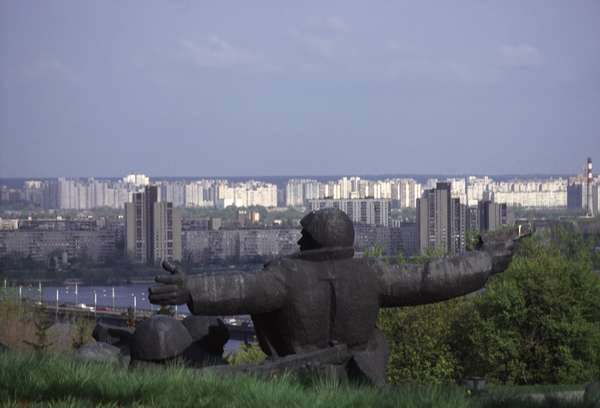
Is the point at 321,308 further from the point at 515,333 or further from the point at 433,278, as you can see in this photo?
the point at 515,333

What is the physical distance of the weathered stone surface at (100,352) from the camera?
10.8m

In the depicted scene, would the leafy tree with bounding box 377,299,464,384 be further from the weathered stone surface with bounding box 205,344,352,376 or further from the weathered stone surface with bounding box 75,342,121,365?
the weathered stone surface with bounding box 205,344,352,376

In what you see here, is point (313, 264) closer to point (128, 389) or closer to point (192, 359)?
point (192, 359)

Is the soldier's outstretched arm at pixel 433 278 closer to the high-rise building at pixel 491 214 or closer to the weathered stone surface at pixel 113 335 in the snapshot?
the weathered stone surface at pixel 113 335

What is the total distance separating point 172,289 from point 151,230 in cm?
15096

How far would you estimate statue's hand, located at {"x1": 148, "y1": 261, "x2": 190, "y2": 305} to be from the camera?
10.2 m

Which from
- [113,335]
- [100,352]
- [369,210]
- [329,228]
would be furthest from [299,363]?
[369,210]

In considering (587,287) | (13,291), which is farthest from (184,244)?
(587,287)

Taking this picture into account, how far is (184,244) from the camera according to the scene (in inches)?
6649

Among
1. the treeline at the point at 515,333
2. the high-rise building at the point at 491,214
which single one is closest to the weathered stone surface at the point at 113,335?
the treeline at the point at 515,333

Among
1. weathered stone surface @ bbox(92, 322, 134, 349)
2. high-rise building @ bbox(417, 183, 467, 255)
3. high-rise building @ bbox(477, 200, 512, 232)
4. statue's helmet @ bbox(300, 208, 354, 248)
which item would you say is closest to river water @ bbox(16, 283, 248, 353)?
high-rise building @ bbox(417, 183, 467, 255)

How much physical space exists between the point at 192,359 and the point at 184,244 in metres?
158

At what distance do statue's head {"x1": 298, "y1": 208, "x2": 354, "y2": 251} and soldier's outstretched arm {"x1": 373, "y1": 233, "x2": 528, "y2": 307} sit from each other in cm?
31

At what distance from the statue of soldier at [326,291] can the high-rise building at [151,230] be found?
5704 inches
